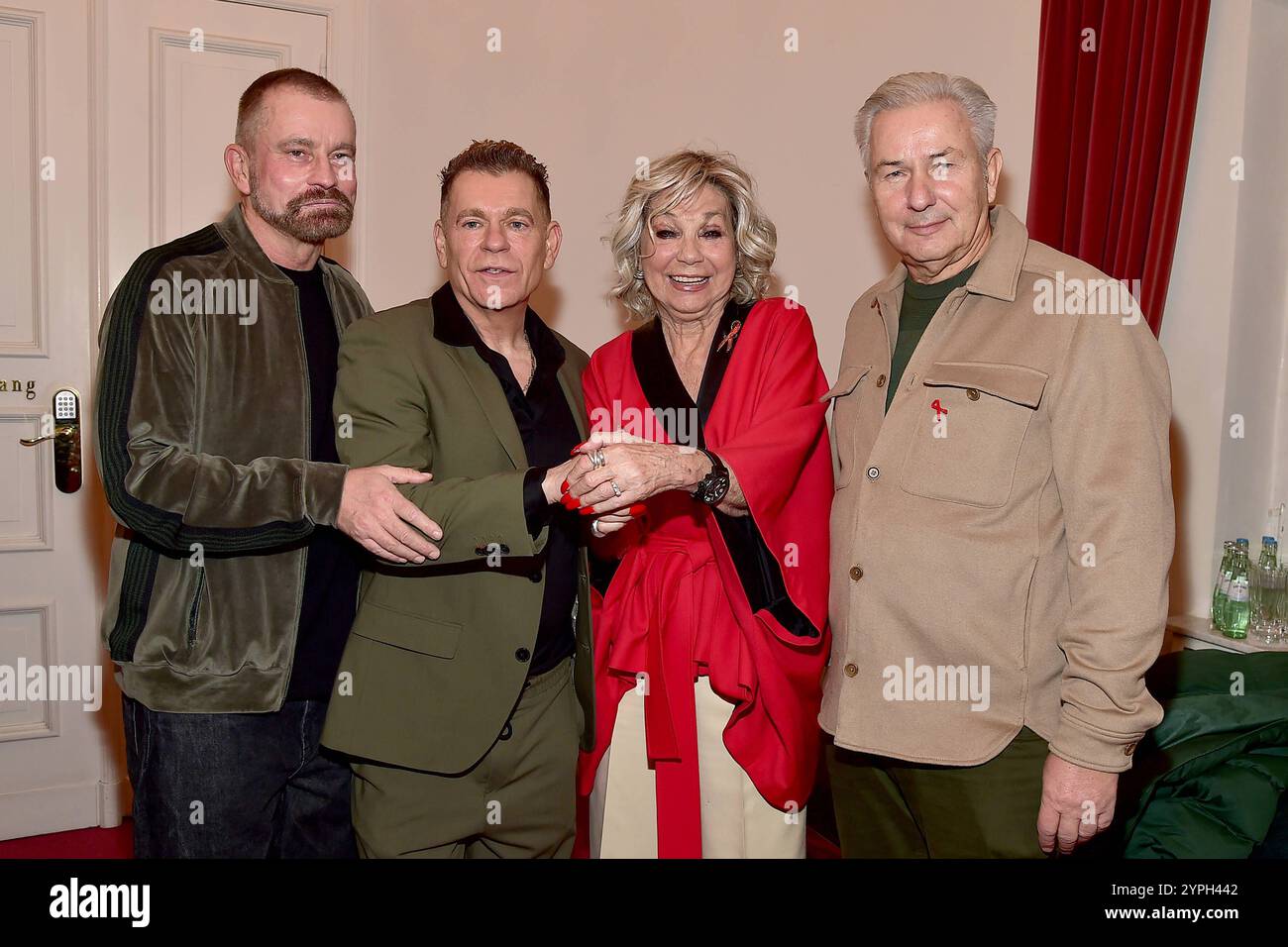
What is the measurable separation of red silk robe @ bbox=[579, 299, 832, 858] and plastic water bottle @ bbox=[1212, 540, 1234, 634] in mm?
1590

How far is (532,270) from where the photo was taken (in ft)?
7.01

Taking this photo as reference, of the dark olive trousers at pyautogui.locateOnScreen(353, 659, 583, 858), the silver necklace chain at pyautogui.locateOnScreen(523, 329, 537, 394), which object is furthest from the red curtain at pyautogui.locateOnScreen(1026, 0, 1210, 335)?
the dark olive trousers at pyautogui.locateOnScreen(353, 659, 583, 858)

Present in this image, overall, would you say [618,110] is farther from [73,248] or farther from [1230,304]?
[1230,304]

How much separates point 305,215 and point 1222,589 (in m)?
2.71

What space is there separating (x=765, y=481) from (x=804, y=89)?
2.46 m

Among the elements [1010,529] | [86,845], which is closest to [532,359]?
[1010,529]

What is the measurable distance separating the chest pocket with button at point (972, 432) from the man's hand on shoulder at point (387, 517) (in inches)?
33.9

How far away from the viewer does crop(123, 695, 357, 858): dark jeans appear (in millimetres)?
2016

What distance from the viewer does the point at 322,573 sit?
2.13 meters

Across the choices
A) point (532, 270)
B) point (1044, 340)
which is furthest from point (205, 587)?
point (1044, 340)

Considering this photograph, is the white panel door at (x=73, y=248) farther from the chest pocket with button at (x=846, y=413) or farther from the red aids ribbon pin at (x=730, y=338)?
the chest pocket with button at (x=846, y=413)

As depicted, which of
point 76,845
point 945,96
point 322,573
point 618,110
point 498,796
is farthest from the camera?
point 618,110

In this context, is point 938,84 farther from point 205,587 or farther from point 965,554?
point 205,587

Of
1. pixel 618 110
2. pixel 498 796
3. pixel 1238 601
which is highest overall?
pixel 618 110
